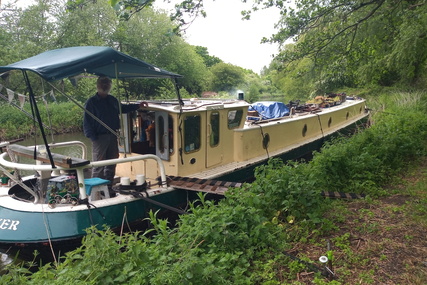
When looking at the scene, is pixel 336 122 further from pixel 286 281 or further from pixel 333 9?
pixel 286 281

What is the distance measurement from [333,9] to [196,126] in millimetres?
3533

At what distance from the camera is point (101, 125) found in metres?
5.67

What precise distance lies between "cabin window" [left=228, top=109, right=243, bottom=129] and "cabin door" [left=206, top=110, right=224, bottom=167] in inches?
14.3

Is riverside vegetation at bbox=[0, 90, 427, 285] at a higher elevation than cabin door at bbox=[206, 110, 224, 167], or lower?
lower

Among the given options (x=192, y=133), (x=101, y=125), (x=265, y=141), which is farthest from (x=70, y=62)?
(x=265, y=141)

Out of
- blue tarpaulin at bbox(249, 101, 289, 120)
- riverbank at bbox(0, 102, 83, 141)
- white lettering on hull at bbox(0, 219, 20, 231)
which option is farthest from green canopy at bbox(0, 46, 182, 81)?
A: riverbank at bbox(0, 102, 83, 141)

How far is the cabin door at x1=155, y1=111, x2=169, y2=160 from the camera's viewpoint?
19.7ft

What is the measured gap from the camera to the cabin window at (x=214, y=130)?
6.65 metres

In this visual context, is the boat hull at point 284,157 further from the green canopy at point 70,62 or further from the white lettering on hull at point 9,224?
the white lettering on hull at point 9,224

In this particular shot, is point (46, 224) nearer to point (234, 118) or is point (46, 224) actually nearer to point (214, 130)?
point (214, 130)

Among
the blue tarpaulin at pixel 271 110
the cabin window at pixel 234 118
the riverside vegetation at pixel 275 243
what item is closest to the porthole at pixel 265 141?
the cabin window at pixel 234 118

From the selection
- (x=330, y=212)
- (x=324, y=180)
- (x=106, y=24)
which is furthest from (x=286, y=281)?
(x=106, y=24)

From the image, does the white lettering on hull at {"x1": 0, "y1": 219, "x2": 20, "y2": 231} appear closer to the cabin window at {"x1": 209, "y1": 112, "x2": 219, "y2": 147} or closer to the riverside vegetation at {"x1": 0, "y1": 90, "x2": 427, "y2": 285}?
the riverside vegetation at {"x1": 0, "y1": 90, "x2": 427, "y2": 285}

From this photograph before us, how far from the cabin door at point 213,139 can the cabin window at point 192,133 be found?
10.7 inches
